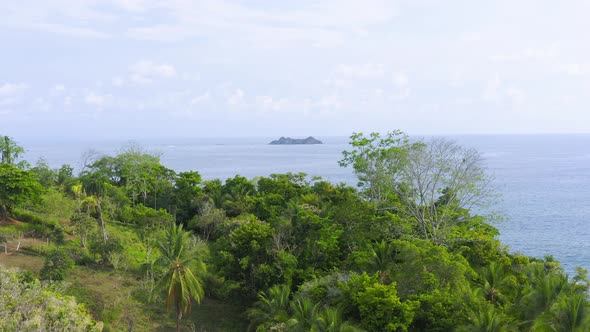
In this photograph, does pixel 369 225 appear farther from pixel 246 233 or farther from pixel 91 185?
pixel 91 185

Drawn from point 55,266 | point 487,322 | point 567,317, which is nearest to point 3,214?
point 55,266

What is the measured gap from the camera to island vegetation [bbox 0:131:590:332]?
21.6 metres

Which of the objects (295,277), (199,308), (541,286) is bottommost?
(199,308)

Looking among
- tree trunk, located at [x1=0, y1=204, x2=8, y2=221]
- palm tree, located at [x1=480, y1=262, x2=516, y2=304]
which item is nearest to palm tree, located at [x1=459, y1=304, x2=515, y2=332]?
palm tree, located at [x1=480, y1=262, x2=516, y2=304]

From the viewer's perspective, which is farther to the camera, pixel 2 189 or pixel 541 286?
pixel 2 189

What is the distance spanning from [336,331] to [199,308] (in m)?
12.9

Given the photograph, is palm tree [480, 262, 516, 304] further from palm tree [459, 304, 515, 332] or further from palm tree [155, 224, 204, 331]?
palm tree [155, 224, 204, 331]

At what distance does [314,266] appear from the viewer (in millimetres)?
29875

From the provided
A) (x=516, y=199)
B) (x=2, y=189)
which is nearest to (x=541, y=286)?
(x=2, y=189)

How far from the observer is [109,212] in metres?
47.6

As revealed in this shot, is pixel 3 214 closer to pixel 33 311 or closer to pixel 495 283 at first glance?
pixel 33 311

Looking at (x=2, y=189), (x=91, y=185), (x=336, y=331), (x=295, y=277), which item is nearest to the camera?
(x=336, y=331)

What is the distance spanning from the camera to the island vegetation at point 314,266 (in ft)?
70.8

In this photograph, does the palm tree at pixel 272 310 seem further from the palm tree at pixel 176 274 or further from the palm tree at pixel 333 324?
the palm tree at pixel 176 274
